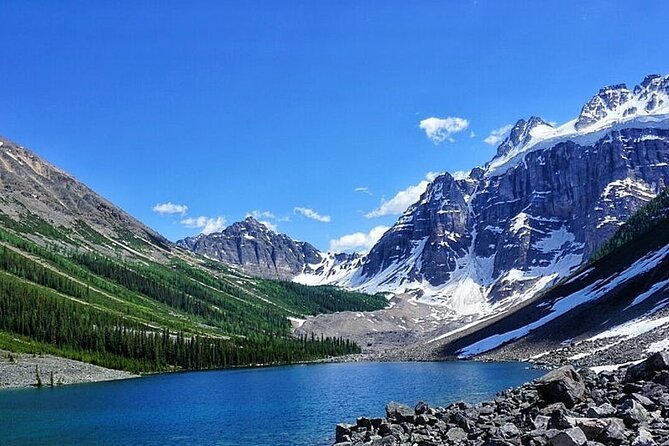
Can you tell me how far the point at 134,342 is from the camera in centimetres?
16438

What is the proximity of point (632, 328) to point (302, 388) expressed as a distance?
56.2 m

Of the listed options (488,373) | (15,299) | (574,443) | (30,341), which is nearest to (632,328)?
(488,373)

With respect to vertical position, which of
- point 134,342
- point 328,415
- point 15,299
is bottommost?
point 328,415

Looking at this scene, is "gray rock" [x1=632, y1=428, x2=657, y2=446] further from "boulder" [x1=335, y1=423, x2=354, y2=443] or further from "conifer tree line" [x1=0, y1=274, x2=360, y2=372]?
"conifer tree line" [x1=0, y1=274, x2=360, y2=372]

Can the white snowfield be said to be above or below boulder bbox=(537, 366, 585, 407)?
above

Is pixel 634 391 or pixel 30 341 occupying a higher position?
pixel 30 341

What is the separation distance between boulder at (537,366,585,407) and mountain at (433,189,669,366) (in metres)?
45.8

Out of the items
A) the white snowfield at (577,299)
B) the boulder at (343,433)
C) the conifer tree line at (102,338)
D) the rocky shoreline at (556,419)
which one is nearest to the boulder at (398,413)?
the rocky shoreline at (556,419)

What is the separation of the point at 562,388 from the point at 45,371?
106 meters

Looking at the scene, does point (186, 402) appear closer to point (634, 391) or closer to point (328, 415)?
point (328, 415)

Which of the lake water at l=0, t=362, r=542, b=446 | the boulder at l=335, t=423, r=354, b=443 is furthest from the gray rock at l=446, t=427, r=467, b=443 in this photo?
the lake water at l=0, t=362, r=542, b=446

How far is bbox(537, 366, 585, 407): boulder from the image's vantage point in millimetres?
35250

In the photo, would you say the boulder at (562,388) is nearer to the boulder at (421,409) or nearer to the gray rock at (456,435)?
the gray rock at (456,435)

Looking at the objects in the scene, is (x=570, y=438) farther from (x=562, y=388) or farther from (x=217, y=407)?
(x=217, y=407)
